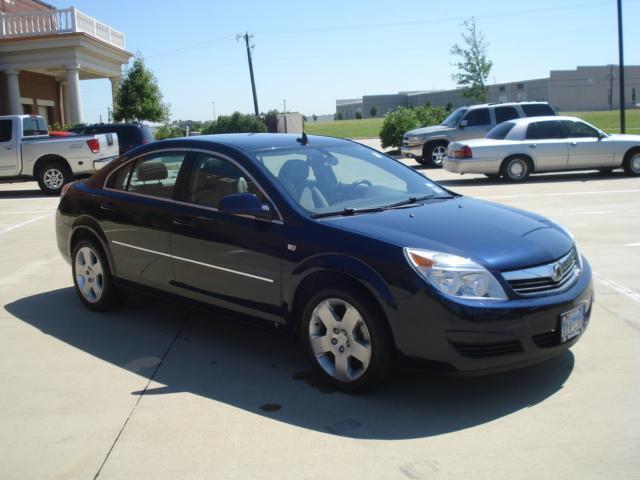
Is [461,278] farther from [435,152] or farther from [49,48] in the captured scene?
[49,48]

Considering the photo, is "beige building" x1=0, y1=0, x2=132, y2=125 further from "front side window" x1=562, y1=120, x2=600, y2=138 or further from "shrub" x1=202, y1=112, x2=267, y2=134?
"front side window" x1=562, y1=120, x2=600, y2=138

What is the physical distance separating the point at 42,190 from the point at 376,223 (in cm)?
1573

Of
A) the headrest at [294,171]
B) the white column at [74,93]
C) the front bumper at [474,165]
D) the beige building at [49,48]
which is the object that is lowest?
the front bumper at [474,165]

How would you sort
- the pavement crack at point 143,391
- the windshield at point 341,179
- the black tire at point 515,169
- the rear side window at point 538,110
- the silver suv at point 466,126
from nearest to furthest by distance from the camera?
the pavement crack at point 143,391, the windshield at point 341,179, the black tire at point 515,169, the rear side window at point 538,110, the silver suv at point 466,126

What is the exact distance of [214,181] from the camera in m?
5.42

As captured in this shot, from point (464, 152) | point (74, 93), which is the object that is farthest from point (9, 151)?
point (74, 93)

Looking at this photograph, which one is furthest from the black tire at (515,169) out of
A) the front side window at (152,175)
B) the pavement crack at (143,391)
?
the front side window at (152,175)

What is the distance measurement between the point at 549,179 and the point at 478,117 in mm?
4570

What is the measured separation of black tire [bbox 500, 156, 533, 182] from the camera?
17.0 m

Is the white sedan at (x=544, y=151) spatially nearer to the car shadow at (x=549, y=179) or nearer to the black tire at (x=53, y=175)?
the car shadow at (x=549, y=179)

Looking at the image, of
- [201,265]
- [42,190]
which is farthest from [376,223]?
[42,190]

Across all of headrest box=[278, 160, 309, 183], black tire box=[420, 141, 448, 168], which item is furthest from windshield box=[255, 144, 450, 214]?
black tire box=[420, 141, 448, 168]

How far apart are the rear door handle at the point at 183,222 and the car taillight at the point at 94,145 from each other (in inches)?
528

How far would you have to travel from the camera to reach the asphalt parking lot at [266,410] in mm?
3615
